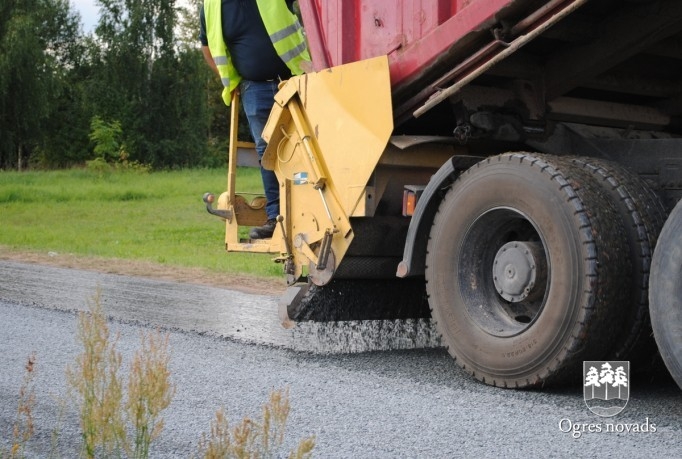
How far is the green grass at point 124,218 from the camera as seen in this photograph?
14.7 metres

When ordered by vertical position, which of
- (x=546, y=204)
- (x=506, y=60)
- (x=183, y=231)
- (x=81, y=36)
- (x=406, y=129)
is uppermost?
(x=81, y=36)

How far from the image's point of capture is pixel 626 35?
4.82m

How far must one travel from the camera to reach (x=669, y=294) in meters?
3.96

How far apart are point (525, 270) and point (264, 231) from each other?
2244mm

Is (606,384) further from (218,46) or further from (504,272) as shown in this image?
(218,46)

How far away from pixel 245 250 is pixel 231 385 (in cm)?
193

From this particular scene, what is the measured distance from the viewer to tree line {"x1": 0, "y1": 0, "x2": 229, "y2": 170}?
49.6 meters

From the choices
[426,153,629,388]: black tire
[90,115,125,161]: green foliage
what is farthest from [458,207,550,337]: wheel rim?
[90,115,125,161]: green foliage

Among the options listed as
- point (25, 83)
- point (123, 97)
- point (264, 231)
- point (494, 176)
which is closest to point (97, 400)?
point (494, 176)

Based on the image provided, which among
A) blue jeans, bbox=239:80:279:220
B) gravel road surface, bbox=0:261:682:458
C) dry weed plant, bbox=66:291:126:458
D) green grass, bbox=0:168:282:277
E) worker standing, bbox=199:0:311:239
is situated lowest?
green grass, bbox=0:168:282:277

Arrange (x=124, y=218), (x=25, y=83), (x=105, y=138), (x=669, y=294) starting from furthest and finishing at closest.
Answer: (x=25, y=83) < (x=105, y=138) < (x=124, y=218) < (x=669, y=294)

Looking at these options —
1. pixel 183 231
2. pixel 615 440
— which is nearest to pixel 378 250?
pixel 615 440

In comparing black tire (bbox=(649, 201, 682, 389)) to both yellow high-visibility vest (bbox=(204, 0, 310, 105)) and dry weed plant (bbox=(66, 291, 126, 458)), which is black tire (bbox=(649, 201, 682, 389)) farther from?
yellow high-visibility vest (bbox=(204, 0, 310, 105))

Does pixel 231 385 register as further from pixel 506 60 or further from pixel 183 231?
pixel 183 231
